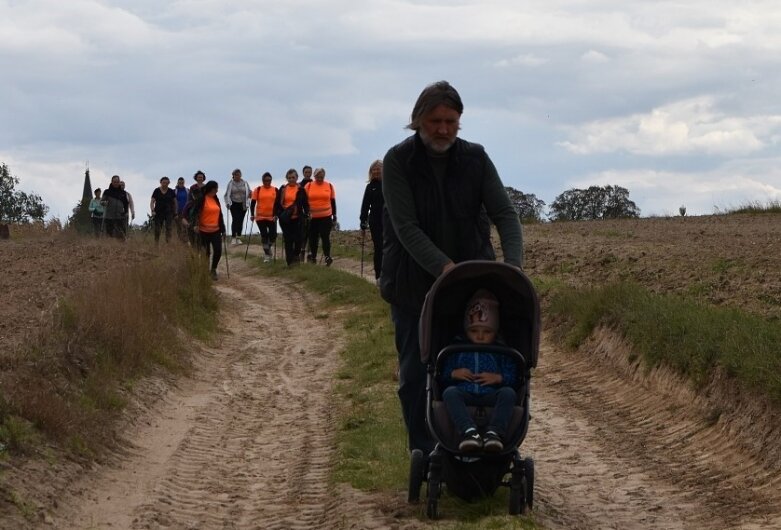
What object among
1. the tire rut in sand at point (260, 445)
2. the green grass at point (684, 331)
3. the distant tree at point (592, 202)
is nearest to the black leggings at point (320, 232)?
the tire rut in sand at point (260, 445)

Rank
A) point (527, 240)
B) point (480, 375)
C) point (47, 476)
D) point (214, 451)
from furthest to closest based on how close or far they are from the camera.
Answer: point (527, 240), point (214, 451), point (47, 476), point (480, 375)

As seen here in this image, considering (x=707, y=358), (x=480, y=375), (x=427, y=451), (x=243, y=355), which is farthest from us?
(x=243, y=355)

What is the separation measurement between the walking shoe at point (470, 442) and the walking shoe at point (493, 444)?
36 millimetres

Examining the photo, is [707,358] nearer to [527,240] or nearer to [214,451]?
[214,451]

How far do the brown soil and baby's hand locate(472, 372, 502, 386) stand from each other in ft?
2.80

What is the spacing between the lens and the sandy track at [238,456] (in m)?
8.12

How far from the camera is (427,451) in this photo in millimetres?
7949

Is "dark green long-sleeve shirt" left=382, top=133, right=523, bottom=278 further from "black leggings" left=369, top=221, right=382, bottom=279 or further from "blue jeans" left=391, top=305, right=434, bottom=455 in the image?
"black leggings" left=369, top=221, right=382, bottom=279

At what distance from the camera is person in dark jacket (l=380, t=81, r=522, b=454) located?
7449 millimetres

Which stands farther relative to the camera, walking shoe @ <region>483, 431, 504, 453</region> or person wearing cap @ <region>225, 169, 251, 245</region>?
person wearing cap @ <region>225, 169, 251, 245</region>

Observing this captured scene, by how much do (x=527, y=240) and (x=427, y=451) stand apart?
19.3 metres

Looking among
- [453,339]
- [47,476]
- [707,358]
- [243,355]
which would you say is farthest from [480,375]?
[243,355]

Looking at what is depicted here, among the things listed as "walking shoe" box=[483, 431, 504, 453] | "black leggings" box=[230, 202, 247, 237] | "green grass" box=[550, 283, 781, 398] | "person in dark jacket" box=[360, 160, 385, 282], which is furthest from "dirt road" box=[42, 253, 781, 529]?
"black leggings" box=[230, 202, 247, 237]

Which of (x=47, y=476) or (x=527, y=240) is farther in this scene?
(x=527, y=240)
